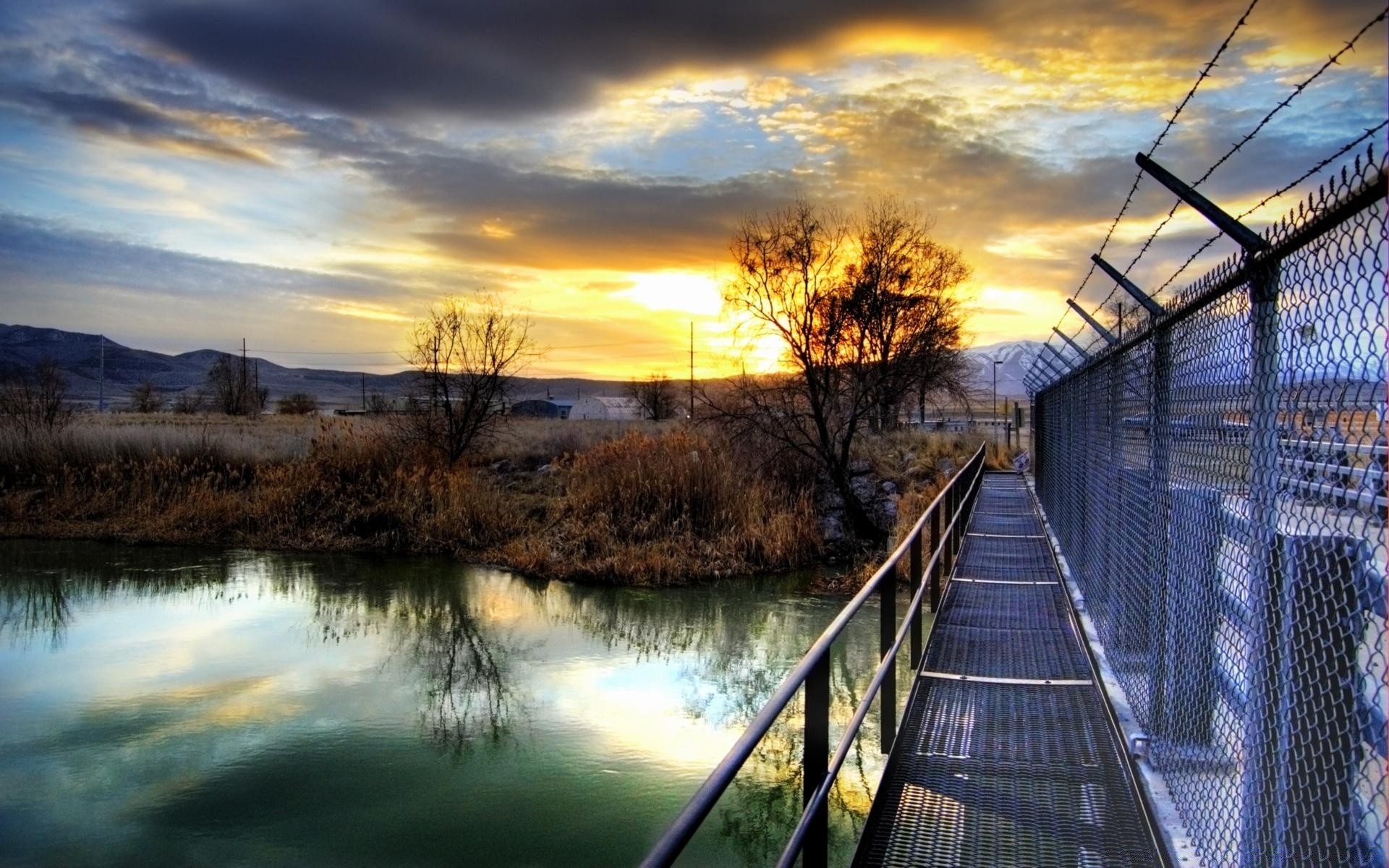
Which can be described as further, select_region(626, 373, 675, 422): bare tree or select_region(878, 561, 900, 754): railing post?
select_region(626, 373, 675, 422): bare tree

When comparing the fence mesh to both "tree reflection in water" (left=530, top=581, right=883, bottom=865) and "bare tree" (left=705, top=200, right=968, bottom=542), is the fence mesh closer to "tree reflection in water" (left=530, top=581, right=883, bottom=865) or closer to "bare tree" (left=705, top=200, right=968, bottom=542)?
"tree reflection in water" (left=530, top=581, right=883, bottom=865)

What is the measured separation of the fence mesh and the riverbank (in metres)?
12.2

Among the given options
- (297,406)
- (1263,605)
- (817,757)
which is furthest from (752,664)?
(297,406)

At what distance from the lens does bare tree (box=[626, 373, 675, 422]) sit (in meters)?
70.1

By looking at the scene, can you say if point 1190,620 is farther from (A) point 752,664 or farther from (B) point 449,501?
(B) point 449,501

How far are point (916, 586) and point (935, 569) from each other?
51.3 inches

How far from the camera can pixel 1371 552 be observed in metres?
2.61

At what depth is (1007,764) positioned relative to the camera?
5000mm

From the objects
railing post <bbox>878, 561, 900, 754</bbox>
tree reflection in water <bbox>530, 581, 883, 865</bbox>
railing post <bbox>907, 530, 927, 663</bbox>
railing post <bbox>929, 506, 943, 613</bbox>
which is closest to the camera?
railing post <bbox>878, 561, 900, 754</bbox>

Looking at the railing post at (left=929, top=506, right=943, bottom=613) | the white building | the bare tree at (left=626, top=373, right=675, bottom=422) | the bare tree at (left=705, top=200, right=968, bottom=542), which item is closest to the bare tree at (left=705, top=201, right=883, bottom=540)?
the bare tree at (left=705, top=200, right=968, bottom=542)

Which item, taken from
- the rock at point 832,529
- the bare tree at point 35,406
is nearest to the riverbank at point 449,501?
the rock at point 832,529

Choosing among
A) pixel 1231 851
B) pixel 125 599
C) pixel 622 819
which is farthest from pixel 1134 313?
pixel 125 599

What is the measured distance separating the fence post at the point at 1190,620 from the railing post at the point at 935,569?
284cm

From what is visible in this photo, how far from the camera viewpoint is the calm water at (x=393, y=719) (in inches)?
263
